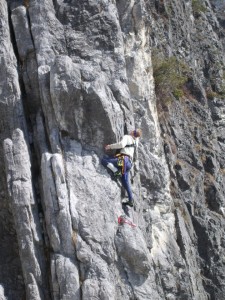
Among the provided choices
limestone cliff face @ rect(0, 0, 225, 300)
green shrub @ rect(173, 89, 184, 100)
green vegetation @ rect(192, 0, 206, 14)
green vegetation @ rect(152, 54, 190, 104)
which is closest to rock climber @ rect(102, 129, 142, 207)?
limestone cliff face @ rect(0, 0, 225, 300)

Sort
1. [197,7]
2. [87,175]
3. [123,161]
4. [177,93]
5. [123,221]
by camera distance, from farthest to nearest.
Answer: [197,7]
[177,93]
[123,161]
[87,175]
[123,221]

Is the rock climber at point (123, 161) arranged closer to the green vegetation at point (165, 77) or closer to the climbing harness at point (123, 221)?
the climbing harness at point (123, 221)

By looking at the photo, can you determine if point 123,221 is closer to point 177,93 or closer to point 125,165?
point 125,165

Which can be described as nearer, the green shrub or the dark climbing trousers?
the dark climbing trousers

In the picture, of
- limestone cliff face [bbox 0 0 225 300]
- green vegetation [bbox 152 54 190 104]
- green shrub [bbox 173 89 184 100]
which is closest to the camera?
limestone cliff face [bbox 0 0 225 300]

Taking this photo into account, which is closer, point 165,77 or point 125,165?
point 125,165

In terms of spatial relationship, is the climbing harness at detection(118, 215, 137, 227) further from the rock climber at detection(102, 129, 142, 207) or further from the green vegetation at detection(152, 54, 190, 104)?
the green vegetation at detection(152, 54, 190, 104)

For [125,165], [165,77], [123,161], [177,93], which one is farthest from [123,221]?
[177,93]

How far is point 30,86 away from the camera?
18.0 meters

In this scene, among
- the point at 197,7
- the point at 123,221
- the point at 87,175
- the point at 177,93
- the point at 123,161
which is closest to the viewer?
the point at 123,221

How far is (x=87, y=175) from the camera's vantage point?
17.1 meters

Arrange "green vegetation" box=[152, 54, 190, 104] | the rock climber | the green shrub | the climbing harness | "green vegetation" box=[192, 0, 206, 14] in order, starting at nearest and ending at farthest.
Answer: the climbing harness → the rock climber → "green vegetation" box=[152, 54, 190, 104] → the green shrub → "green vegetation" box=[192, 0, 206, 14]

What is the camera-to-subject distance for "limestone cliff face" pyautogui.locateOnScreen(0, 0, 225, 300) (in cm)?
1630

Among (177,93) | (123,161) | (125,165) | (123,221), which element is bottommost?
(123,221)
